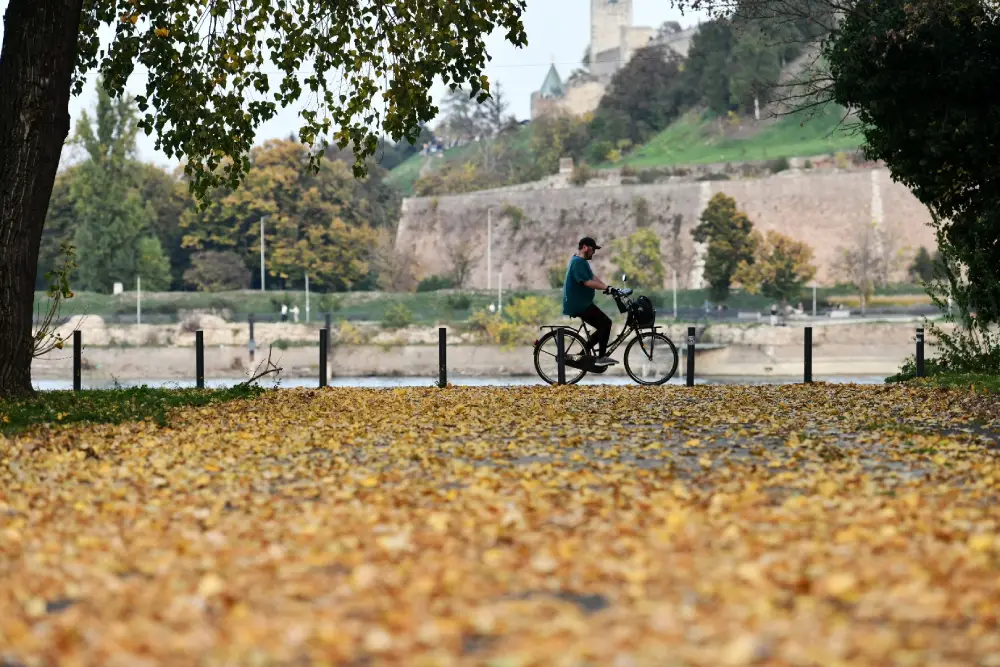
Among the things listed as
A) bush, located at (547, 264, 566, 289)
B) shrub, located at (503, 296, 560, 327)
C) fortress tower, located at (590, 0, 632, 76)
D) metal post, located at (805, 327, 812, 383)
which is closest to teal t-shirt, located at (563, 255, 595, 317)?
metal post, located at (805, 327, 812, 383)

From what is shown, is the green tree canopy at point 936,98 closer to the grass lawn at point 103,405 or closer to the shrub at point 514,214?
the grass lawn at point 103,405

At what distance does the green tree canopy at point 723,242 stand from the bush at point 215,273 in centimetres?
2977

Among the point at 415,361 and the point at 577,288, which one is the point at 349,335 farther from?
the point at 577,288

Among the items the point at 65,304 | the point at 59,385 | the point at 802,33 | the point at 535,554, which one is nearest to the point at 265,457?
the point at 535,554

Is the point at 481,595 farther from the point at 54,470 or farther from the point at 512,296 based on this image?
the point at 512,296

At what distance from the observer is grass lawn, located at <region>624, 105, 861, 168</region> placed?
114250 mm

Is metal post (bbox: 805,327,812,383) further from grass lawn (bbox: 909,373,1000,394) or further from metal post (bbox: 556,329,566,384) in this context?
metal post (bbox: 556,329,566,384)

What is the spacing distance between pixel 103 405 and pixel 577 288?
628cm

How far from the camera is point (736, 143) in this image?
121688 millimetres

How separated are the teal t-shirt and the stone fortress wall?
82.6 meters

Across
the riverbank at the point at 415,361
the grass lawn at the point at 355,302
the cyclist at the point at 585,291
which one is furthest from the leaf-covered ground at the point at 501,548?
the grass lawn at the point at 355,302

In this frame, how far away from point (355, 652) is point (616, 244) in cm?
9729

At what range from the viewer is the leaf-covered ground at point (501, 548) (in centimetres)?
429

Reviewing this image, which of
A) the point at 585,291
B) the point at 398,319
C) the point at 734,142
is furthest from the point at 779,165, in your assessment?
the point at 585,291
